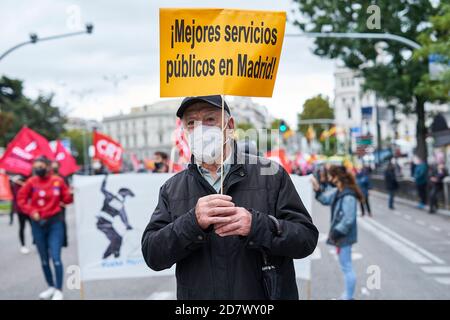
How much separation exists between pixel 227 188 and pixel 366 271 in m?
7.14

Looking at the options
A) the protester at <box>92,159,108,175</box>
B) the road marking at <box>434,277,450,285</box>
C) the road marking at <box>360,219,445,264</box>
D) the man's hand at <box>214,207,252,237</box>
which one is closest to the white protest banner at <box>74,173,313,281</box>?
the road marking at <box>434,277,450,285</box>

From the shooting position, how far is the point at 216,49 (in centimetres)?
260

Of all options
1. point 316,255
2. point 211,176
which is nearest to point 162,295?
point 316,255

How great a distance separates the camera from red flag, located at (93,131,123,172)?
14.2 metres

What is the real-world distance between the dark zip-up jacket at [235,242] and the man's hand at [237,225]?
53 mm

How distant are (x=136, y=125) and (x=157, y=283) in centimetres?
6084

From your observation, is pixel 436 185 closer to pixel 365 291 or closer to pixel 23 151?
pixel 365 291

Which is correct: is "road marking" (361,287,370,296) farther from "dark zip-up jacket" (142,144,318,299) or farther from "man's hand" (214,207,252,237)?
"man's hand" (214,207,252,237)

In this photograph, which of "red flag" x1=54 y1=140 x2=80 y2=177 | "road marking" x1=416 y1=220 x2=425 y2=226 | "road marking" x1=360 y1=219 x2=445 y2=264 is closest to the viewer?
"road marking" x1=360 y1=219 x2=445 y2=264

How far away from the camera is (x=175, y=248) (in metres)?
2.50

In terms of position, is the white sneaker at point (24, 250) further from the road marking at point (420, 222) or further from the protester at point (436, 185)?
the protester at point (436, 185)

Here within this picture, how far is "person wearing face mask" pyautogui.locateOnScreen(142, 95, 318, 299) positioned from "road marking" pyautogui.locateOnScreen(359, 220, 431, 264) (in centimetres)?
804
